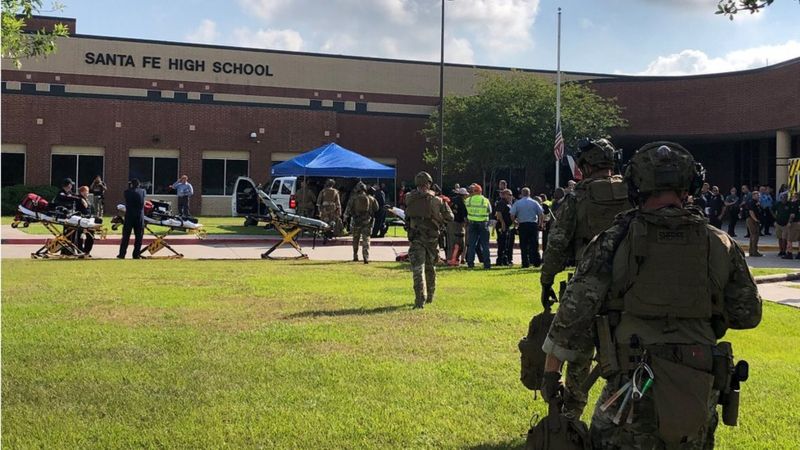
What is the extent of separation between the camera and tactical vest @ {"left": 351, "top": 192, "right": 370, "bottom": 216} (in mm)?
16969

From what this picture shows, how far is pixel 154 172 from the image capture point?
132 feet

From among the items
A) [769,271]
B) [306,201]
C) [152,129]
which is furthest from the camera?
[152,129]

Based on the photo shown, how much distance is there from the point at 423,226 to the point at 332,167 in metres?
14.0

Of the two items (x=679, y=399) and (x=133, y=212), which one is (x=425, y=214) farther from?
(x=133, y=212)

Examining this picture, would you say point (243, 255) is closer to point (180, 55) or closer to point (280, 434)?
point (280, 434)

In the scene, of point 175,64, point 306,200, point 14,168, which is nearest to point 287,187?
point 306,200

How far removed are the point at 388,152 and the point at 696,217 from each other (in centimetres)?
4235

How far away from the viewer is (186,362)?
698cm

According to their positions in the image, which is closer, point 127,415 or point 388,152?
point 127,415

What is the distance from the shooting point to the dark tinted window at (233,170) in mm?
41281

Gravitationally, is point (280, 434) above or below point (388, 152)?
below

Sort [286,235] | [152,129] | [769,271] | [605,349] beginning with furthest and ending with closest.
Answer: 1. [152,129]
2. [286,235]
3. [769,271]
4. [605,349]

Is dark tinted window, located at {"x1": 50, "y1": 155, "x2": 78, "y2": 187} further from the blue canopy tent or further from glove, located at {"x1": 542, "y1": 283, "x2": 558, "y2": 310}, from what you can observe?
glove, located at {"x1": 542, "y1": 283, "x2": 558, "y2": 310}

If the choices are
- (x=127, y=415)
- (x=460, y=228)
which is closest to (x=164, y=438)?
(x=127, y=415)
